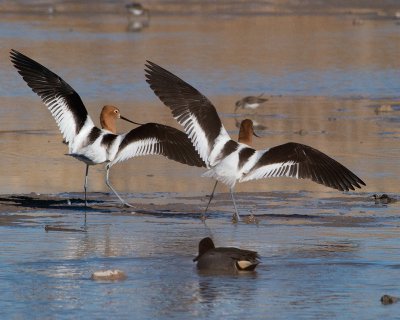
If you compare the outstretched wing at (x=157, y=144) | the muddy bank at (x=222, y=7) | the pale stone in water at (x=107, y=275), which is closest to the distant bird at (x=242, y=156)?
the outstretched wing at (x=157, y=144)

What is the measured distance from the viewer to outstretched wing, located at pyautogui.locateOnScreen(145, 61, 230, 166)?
41.1 ft

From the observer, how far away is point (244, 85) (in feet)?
87.0

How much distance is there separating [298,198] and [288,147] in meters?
1.53

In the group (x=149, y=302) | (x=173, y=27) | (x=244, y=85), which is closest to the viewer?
(x=149, y=302)

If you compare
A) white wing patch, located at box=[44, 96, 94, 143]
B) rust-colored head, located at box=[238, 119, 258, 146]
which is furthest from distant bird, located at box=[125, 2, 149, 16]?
rust-colored head, located at box=[238, 119, 258, 146]

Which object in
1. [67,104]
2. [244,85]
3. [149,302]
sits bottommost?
[149,302]

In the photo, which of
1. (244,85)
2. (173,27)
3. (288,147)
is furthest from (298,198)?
(173,27)

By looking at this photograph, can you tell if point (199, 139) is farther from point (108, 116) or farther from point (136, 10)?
point (136, 10)

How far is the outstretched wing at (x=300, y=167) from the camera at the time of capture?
40.5 ft

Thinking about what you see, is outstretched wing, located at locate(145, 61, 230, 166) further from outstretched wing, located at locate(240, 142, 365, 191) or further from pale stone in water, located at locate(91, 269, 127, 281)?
pale stone in water, located at locate(91, 269, 127, 281)

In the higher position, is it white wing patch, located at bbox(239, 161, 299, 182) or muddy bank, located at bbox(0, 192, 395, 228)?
white wing patch, located at bbox(239, 161, 299, 182)

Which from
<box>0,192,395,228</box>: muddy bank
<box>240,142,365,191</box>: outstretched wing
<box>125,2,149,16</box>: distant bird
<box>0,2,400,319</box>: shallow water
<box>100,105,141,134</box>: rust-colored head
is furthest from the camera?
<box>125,2,149,16</box>: distant bird

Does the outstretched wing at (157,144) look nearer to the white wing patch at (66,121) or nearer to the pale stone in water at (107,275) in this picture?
the white wing patch at (66,121)

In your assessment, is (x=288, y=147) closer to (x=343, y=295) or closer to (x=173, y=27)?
(x=343, y=295)
